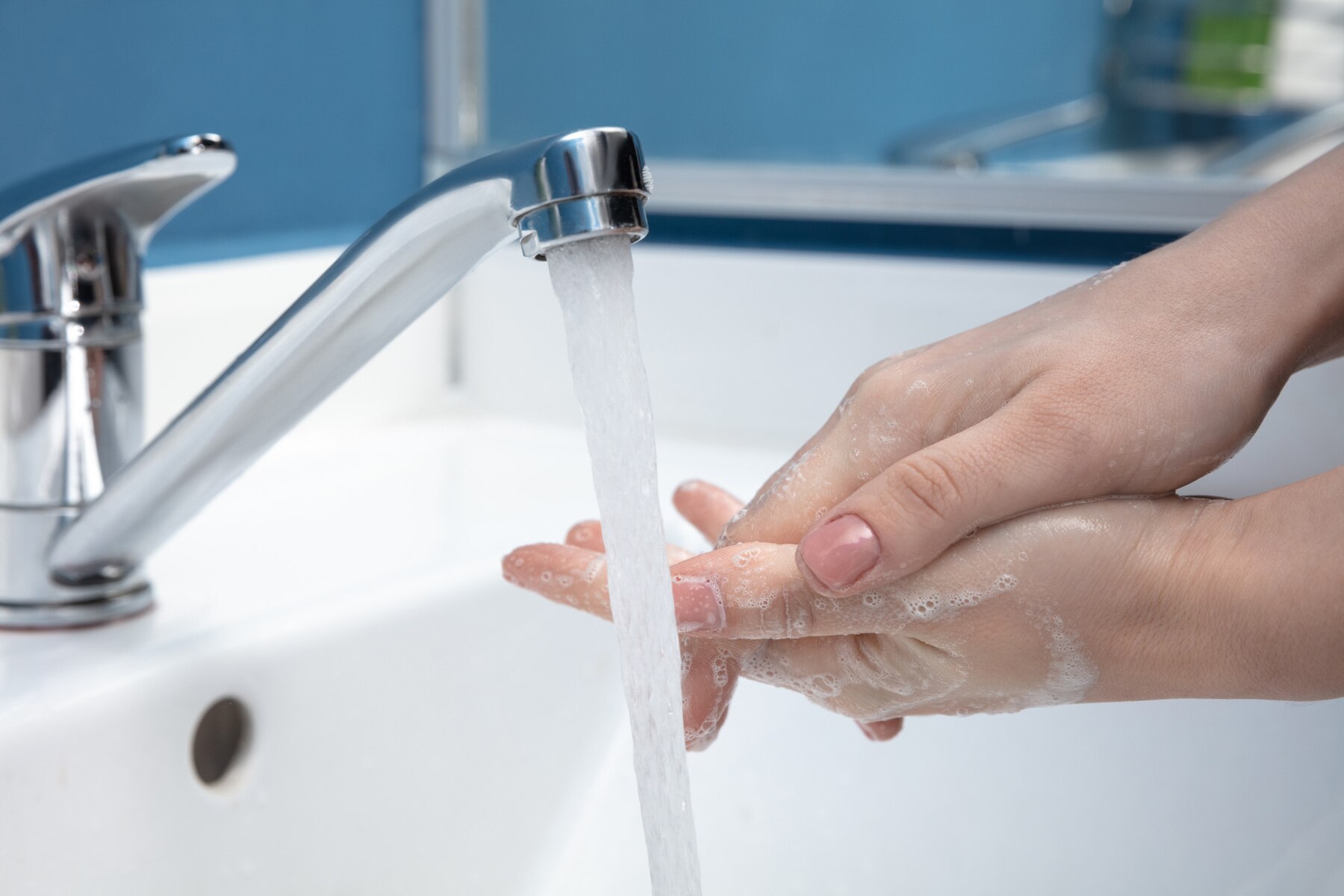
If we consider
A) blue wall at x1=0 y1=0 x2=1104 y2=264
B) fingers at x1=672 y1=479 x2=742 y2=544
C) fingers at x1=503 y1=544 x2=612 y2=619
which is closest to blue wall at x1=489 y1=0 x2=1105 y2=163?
blue wall at x1=0 y1=0 x2=1104 y2=264

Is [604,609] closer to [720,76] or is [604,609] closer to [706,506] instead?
[706,506]

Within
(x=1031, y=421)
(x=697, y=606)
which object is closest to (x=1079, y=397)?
(x=1031, y=421)

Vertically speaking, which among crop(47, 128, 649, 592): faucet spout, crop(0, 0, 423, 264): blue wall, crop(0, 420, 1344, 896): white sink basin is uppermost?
crop(0, 0, 423, 264): blue wall

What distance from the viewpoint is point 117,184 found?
41cm

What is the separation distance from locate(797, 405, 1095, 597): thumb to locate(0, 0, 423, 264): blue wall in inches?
17.4

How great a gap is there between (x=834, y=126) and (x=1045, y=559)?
0.59m

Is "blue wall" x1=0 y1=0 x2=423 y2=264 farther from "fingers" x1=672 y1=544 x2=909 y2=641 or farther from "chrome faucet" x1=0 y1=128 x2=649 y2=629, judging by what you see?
"fingers" x1=672 y1=544 x2=909 y2=641

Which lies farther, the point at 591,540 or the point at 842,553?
the point at 591,540

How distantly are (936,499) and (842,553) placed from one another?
30mm

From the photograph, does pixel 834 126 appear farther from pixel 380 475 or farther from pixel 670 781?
pixel 670 781

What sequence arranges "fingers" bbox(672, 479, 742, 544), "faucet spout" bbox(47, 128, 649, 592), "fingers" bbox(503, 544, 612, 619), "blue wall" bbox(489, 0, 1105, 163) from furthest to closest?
1. "blue wall" bbox(489, 0, 1105, 163)
2. "fingers" bbox(672, 479, 742, 544)
3. "fingers" bbox(503, 544, 612, 619)
4. "faucet spout" bbox(47, 128, 649, 592)

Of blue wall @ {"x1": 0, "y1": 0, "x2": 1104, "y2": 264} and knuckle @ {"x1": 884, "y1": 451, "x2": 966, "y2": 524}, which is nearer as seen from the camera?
knuckle @ {"x1": 884, "y1": 451, "x2": 966, "y2": 524}

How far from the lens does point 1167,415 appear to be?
1.21 ft

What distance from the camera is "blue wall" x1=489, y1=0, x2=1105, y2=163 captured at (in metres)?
0.87
